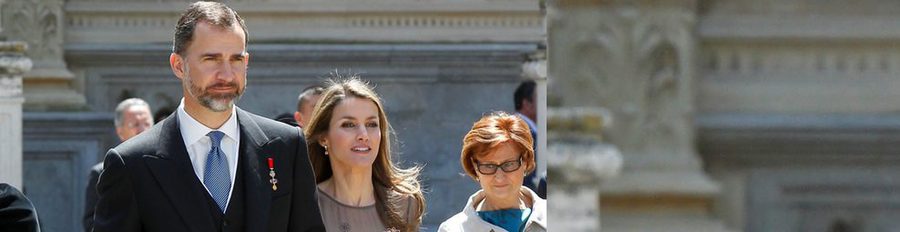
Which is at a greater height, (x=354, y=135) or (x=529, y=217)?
(x=354, y=135)

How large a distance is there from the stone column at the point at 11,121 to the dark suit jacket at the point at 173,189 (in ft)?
18.8

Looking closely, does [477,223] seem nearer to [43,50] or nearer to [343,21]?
[343,21]

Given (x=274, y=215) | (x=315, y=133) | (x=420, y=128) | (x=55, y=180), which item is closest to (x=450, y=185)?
(x=420, y=128)

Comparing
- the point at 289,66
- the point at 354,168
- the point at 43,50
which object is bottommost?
the point at 289,66

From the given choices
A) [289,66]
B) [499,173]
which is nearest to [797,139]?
[499,173]

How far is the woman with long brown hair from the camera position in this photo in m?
4.66

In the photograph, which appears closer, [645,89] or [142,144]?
[645,89]

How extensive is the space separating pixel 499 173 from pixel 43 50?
21.3 feet

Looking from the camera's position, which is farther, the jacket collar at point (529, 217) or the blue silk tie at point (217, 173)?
the jacket collar at point (529, 217)

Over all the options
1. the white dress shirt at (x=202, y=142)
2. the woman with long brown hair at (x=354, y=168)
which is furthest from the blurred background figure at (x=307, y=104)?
the white dress shirt at (x=202, y=142)

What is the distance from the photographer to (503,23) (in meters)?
10.5

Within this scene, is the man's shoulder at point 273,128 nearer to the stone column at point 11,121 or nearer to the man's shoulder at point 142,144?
the man's shoulder at point 142,144

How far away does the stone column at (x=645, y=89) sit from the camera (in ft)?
5.95

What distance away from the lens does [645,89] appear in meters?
Result: 1.83
